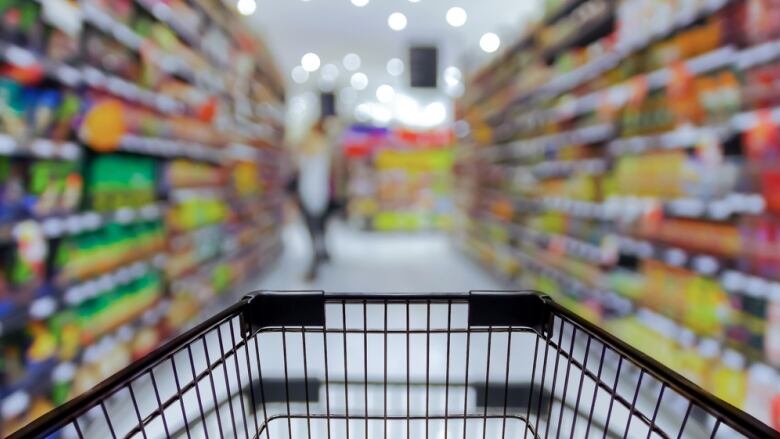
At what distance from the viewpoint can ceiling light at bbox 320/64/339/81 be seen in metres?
7.93

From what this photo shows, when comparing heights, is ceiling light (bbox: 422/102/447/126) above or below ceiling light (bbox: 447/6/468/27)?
below

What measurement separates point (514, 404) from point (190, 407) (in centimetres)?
139

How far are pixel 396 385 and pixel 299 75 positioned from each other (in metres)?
8.27

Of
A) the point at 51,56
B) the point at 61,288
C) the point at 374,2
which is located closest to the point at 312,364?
the point at 61,288

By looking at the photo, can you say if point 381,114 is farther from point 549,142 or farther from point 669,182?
point 669,182

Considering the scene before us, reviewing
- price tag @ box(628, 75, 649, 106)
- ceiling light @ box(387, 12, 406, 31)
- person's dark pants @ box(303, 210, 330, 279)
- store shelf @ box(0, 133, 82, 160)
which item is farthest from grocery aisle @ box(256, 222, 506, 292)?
ceiling light @ box(387, 12, 406, 31)

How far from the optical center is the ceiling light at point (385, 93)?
982 cm

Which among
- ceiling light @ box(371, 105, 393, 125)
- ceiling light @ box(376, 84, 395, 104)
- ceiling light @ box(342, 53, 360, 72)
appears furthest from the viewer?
ceiling light @ box(371, 105, 393, 125)

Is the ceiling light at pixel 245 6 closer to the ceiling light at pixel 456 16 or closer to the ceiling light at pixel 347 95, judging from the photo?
the ceiling light at pixel 456 16

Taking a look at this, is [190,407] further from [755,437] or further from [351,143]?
[351,143]

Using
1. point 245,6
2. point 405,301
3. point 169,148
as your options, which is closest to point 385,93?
point 245,6

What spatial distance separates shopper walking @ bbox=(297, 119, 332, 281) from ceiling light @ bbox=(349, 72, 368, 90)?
14.2 feet

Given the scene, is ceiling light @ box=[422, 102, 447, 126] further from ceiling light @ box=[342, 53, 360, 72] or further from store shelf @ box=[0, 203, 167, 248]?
store shelf @ box=[0, 203, 167, 248]

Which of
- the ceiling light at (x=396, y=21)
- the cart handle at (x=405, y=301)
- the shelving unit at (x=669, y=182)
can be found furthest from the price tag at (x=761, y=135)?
the ceiling light at (x=396, y=21)
